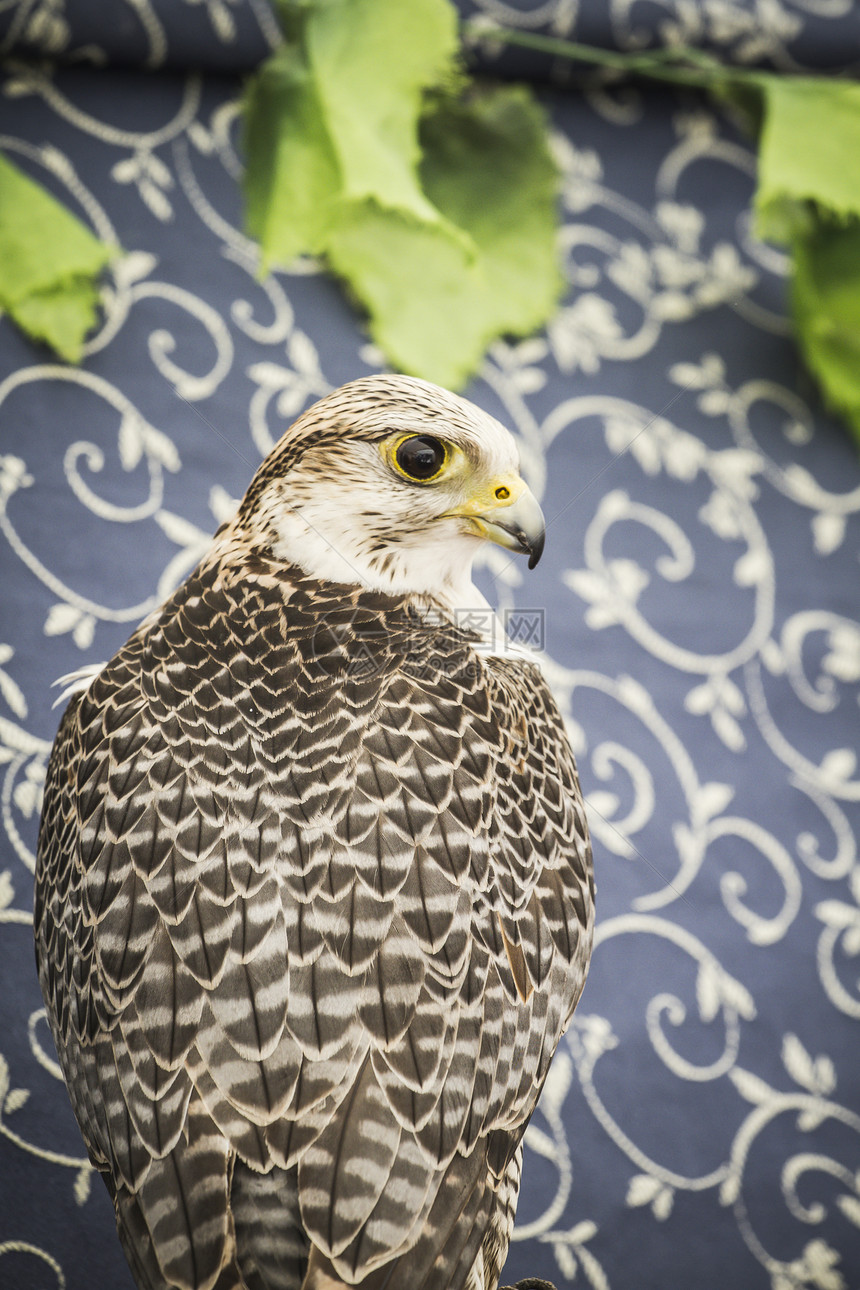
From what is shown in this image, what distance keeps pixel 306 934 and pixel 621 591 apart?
74cm

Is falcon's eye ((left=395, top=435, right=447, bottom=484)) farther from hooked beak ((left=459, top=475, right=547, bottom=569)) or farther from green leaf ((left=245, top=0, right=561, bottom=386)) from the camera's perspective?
green leaf ((left=245, top=0, right=561, bottom=386))

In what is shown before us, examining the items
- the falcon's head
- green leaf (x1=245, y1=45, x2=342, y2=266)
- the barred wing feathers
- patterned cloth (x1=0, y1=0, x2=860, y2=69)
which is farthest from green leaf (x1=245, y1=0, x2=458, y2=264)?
the barred wing feathers

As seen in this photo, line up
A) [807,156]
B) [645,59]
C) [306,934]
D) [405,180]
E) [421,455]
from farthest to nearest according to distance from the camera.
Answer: [645,59]
[807,156]
[405,180]
[421,455]
[306,934]

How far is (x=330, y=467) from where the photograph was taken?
666mm

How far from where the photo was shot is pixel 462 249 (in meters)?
0.98

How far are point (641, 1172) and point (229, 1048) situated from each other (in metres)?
0.65

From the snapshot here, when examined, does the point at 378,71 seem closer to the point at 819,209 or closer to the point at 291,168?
the point at 291,168

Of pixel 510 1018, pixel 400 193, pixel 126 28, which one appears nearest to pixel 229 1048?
pixel 510 1018

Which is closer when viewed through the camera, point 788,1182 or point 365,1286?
point 365,1286

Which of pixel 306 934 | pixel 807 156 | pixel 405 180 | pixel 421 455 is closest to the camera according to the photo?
pixel 306 934

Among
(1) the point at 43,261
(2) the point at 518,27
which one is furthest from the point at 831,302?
(1) the point at 43,261

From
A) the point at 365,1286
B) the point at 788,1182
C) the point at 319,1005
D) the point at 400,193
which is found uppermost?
the point at 400,193

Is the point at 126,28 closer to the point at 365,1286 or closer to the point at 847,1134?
the point at 365,1286

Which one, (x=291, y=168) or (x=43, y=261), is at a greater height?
(x=291, y=168)
